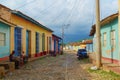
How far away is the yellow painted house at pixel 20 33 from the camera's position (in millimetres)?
19583

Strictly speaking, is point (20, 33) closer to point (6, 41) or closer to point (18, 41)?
point (18, 41)

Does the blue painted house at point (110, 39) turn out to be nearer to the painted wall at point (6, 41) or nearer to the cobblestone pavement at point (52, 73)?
the cobblestone pavement at point (52, 73)

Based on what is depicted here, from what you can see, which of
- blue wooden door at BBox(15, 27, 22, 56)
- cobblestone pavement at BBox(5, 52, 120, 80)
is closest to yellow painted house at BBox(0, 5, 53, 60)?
blue wooden door at BBox(15, 27, 22, 56)

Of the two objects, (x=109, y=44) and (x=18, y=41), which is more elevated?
(x=18, y=41)

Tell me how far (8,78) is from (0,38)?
555 cm

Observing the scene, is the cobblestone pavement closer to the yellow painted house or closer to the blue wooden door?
the yellow painted house

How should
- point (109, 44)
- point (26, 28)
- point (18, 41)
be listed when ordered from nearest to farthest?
point (109, 44), point (18, 41), point (26, 28)

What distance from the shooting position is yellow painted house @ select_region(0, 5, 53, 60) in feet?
64.2

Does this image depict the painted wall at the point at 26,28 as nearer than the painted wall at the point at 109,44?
No

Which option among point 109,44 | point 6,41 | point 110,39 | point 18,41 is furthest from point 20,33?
point 110,39

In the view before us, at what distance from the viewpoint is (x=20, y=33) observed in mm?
23219

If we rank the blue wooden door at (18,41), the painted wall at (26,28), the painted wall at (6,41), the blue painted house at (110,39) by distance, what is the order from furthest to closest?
the painted wall at (26,28) → the blue wooden door at (18,41) → the painted wall at (6,41) → the blue painted house at (110,39)

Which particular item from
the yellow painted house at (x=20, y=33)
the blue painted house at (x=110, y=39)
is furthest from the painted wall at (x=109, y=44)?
the yellow painted house at (x=20, y=33)

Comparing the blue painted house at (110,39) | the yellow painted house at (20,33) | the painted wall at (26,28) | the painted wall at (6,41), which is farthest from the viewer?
the painted wall at (26,28)
